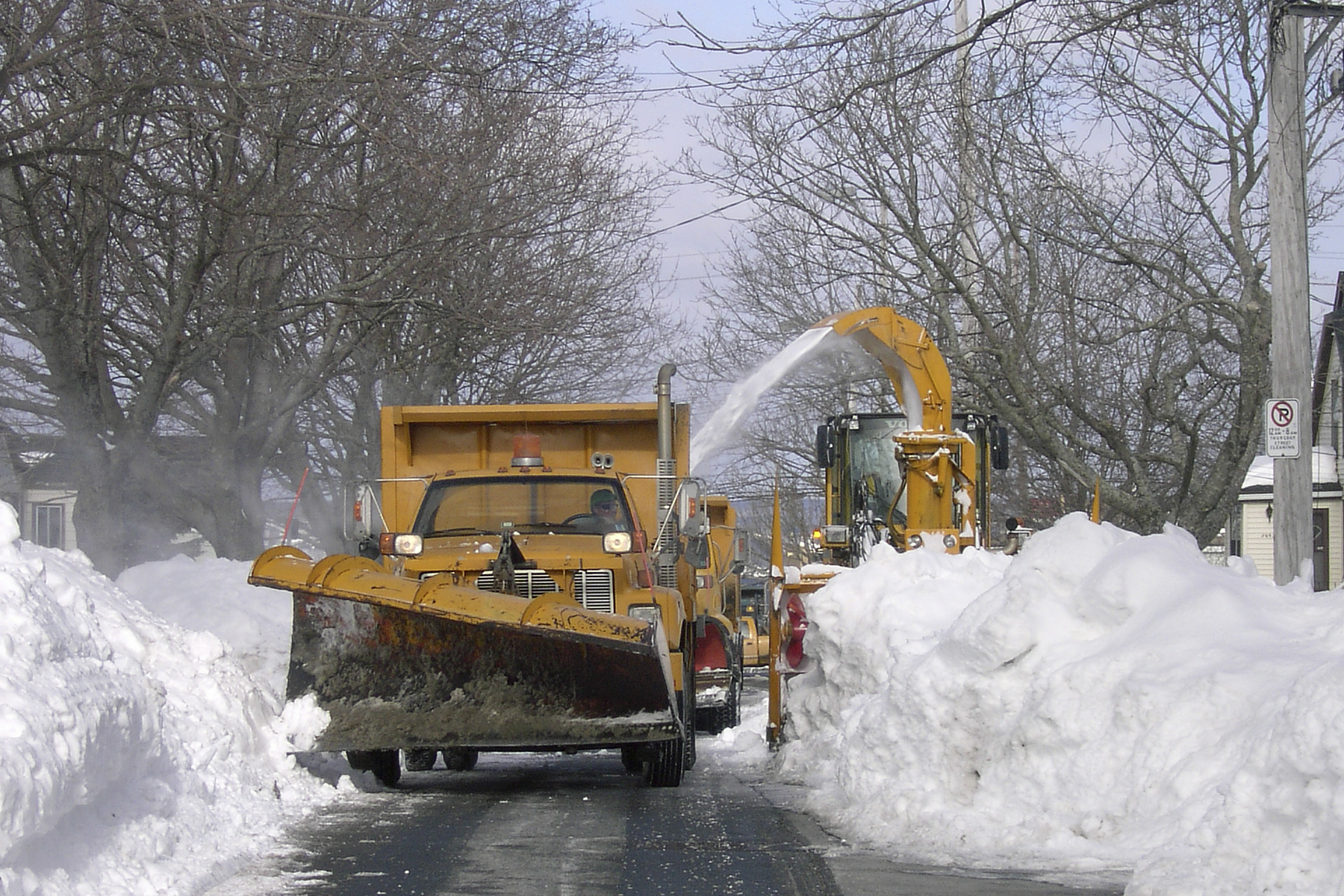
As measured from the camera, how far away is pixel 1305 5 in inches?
341

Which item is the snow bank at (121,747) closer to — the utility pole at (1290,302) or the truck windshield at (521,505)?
the truck windshield at (521,505)

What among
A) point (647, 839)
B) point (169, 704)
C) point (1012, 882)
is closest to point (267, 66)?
point (169, 704)

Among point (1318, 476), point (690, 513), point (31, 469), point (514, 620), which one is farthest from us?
point (1318, 476)

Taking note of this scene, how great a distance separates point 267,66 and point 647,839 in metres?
7.22

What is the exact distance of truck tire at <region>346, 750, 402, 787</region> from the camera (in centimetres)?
926

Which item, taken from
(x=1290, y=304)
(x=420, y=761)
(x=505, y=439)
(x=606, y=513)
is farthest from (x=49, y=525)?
(x=1290, y=304)

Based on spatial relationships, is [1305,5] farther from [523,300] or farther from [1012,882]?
[523,300]

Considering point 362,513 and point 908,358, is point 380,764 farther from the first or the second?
point 908,358

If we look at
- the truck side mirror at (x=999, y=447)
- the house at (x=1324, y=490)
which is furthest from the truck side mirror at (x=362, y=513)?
the house at (x=1324, y=490)

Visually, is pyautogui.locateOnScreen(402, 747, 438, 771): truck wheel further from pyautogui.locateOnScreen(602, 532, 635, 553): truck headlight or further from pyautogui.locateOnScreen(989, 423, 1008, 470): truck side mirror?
pyautogui.locateOnScreen(989, 423, 1008, 470): truck side mirror

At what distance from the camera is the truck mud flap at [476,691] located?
842 centimetres

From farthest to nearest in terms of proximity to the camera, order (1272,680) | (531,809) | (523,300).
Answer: (523,300) < (531,809) < (1272,680)

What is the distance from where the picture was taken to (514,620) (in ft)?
26.1

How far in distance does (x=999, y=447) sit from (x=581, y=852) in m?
8.85
